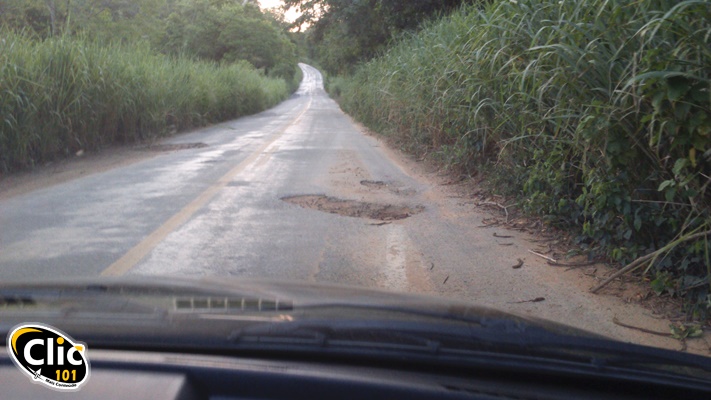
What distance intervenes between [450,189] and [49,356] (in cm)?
884

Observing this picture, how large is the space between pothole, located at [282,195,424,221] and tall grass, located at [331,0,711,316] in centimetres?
147

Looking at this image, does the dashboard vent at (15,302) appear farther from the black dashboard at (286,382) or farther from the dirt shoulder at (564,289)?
the dirt shoulder at (564,289)

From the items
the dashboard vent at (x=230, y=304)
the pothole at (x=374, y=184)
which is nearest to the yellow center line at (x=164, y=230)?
the pothole at (x=374, y=184)

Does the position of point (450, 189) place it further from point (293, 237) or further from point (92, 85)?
point (92, 85)

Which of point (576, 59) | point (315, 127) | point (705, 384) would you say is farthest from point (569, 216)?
point (315, 127)

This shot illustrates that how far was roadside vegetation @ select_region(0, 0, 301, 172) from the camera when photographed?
11984 mm

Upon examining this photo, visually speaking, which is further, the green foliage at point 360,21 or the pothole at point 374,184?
the green foliage at point 360,21

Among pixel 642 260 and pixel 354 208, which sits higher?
pixel 642 260

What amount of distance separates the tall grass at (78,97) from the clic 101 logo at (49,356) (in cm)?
1055

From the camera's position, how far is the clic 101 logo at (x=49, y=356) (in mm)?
1812

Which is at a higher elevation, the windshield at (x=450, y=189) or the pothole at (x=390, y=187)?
the windshield at (x=450, y=189)

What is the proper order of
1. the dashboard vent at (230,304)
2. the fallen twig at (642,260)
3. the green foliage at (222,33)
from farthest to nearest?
the green foliage at (222,33)
the fallen twig at (642,260)
the dashboard vent at (230,304)

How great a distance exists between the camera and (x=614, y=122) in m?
5.47

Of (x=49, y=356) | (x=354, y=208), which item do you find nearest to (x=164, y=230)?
(x=354, y=208)
